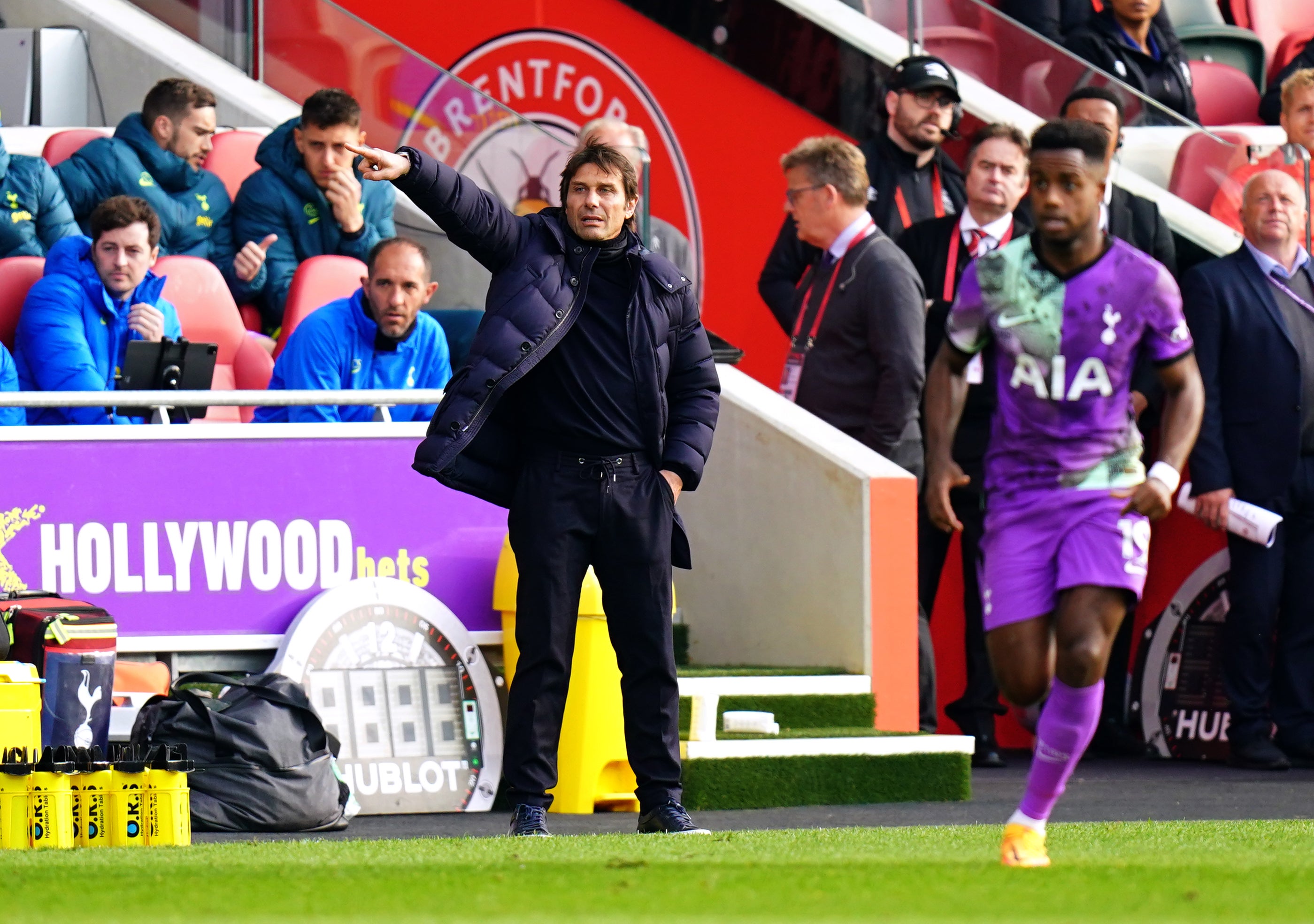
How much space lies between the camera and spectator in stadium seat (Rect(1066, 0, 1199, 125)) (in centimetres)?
1337

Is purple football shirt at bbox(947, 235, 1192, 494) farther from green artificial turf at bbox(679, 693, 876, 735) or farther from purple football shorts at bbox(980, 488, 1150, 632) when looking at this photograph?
green artificial turf at bbox(679, 693, 876, 735)

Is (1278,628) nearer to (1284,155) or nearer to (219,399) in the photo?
(1284,155)

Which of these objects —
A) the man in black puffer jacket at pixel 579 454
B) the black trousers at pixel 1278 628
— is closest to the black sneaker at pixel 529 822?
the man in black puffer jacket at pixel 579 454

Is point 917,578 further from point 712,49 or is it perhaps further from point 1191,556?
point 712,49

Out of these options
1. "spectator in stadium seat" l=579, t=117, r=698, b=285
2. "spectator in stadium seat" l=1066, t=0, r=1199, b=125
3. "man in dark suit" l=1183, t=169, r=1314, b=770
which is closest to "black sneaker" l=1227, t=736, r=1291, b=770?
"man in dark suit" l=1183, t=169, r=1314, b=770

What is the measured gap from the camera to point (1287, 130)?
12.4 m

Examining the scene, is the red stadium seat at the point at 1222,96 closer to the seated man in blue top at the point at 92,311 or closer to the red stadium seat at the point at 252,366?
the red stadium seat at the point at 252,366

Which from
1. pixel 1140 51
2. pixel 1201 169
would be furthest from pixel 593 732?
pixel 1140 51

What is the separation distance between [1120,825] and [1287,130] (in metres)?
5.98

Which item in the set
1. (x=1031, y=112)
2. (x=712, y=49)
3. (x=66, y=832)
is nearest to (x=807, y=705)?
(x=66, y=832)

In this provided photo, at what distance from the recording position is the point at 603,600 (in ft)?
24.2

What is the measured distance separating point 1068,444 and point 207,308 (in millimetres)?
5765

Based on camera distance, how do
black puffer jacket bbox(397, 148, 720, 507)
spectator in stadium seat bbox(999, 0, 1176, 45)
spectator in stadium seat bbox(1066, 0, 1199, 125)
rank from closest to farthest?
black puffer jacket bbox(397, 148, 720, 507), spectator in stadium seat bbox(1066, 0, 1199, 125), spectator in stadium seat bbox(999, 0, 1176, 45)

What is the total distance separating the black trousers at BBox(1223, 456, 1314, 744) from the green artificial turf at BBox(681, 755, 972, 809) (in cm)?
208
